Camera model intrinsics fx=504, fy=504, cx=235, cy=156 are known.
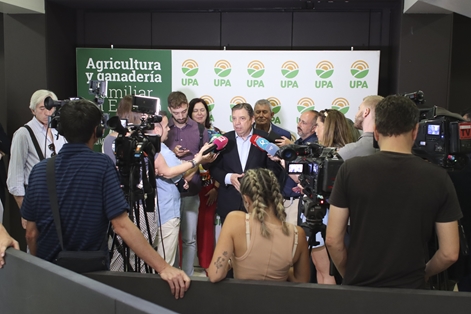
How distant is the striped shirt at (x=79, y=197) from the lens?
1898 mm

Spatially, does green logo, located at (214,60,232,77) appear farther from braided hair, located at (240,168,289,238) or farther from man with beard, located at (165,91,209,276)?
braided hair, located at (240,168,289,238)

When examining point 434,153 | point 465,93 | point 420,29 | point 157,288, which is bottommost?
point 157,288

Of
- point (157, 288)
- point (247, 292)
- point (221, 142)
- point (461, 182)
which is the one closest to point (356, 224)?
point (247, 292)

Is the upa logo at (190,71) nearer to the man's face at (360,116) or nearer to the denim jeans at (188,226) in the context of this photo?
the denim jeans at (188,226)

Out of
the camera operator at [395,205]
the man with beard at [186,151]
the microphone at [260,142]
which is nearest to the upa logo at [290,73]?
the man with beard at [186,151]

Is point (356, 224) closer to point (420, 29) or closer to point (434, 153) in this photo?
point (434, 153)

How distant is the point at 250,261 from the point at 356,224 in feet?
1.68

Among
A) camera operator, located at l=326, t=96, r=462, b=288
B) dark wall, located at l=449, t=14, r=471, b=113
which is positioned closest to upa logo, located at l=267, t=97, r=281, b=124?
dark wall, located at l=449, t=14, r=471, b=113

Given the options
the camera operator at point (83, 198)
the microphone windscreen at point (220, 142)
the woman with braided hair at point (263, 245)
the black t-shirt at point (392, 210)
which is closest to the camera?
the black t-shirt at point (392, 210)

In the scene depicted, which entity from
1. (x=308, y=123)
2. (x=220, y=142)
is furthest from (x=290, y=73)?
(x=220, y=142)

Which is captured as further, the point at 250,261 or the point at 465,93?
the point at 465,93

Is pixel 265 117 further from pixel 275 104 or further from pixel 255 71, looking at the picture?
pixel 255 71

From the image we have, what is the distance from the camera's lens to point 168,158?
3.46 m

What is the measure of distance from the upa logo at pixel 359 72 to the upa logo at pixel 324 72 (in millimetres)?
195
